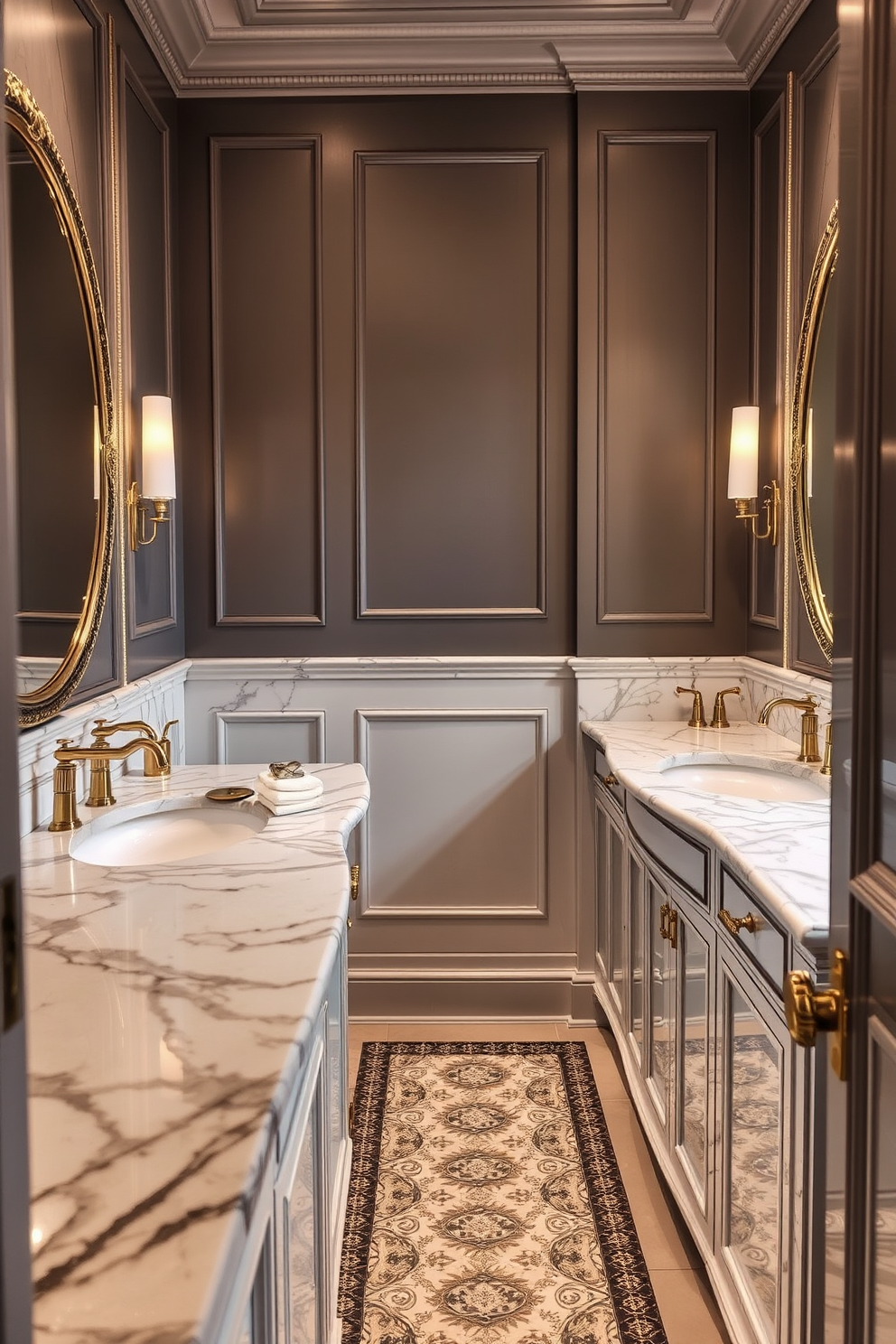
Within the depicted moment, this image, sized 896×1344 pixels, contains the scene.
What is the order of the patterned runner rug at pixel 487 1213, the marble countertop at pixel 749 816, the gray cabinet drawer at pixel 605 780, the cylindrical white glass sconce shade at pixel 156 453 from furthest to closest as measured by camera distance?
the gray cabinet drawer at pixel 605 780 → the cylindrical white glass sconce shade at pixel 156 453 → the patterned runner rug at pixel 487 1213 → the marble countertop at pixel 749 816

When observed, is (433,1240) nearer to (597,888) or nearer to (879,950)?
(597,888)

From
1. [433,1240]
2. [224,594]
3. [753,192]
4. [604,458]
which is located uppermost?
[753,192]

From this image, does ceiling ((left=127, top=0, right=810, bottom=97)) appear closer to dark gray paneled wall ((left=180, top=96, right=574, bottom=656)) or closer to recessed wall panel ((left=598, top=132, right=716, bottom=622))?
dark gray paneled wall ((left=180, top=96, right=574, bottom=656))

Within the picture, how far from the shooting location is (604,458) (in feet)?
10.3

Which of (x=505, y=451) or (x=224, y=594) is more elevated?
(x=505, y=451)

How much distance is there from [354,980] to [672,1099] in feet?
4.27

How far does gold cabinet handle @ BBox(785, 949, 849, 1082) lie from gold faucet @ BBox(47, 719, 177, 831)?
1.34 meters

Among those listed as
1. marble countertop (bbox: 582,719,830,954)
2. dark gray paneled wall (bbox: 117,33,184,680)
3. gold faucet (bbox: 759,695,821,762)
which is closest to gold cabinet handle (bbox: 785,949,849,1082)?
marble countertop (bbox: 582,719,830,954)

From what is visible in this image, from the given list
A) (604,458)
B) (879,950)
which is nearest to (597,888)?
(604,458)

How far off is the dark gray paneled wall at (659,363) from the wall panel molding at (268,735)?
33.1 inches

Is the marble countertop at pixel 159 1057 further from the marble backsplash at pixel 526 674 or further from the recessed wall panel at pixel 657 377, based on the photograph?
the recessed wall panel at pixel 657 377

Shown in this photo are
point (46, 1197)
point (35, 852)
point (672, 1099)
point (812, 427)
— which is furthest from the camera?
point (812, 427)

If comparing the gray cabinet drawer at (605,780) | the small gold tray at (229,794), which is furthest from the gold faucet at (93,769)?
the gray cabinet drawer at (605,780)

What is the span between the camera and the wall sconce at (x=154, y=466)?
2568 mm
